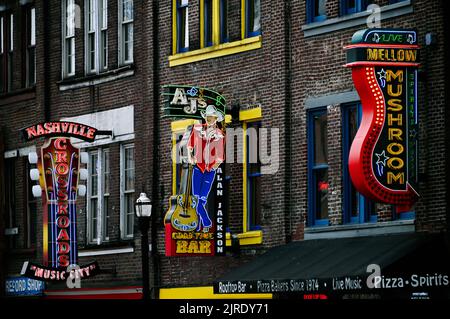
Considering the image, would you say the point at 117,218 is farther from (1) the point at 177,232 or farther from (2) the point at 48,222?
(1) the point at 177,232

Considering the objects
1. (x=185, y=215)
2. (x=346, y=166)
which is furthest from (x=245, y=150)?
(x=346, y=166)

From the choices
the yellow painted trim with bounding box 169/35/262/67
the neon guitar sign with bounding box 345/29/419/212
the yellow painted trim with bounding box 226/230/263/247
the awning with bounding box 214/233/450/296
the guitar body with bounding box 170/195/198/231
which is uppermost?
the yellow painted trim with bounding box 169/35/262/67

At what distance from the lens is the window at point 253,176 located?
1049 inches

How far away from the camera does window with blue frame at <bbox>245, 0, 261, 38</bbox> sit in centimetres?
2707

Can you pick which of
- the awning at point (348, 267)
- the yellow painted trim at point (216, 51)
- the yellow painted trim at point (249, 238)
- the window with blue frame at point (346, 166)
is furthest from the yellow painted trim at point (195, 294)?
the yellow painted trim at point (216, 51)

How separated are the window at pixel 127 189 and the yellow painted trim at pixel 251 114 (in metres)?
4.81

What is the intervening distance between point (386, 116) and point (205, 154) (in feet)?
18.3

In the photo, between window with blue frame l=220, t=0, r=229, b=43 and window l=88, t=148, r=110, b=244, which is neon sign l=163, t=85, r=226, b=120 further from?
window l=88, t=148, r=110, b=244

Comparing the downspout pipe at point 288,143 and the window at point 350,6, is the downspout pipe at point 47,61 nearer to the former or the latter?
the downspout pipe at point 288,143

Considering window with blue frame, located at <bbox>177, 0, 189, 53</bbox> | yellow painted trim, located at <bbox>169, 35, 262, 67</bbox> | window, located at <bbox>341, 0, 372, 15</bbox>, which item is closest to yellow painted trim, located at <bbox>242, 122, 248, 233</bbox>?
yellow painted trim, located at <bbox>169, 35, 262, 67</bbox>

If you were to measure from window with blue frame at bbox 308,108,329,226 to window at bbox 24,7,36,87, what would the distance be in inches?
481

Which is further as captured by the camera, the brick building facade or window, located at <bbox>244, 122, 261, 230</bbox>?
window, located at <bbox>244, 122, 261, 230</bbox>
